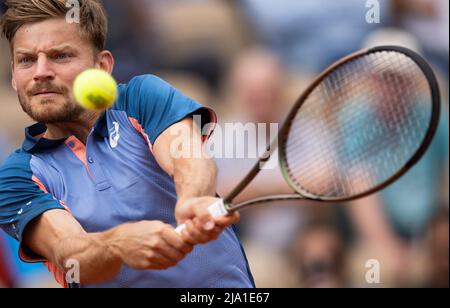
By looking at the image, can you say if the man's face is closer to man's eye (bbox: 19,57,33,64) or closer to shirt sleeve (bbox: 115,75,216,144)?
man's eye (bbox: 19,57,33,64)

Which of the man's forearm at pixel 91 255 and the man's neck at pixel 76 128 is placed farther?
the man's neck at pixel 76 128

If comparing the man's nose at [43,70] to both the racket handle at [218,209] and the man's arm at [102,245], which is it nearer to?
the man's arm at [102,245]

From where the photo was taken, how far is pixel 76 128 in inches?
Result: 136

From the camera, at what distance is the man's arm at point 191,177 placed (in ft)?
9.16

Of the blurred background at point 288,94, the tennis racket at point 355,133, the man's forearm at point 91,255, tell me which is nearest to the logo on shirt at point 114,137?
→ the man's forearm at point 91,255

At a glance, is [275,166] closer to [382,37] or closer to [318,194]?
[382,37]

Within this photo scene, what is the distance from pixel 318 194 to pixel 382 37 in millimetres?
2156

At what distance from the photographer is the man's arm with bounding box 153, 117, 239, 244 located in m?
2.79

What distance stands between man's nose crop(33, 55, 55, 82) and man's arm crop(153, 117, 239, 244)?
0.45 m

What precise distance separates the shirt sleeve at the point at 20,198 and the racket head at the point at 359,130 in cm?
85

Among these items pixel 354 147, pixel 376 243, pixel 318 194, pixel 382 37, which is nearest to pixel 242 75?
pixel 382 37

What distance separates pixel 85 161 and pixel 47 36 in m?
0.46

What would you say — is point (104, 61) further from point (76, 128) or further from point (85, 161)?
point (85, 161)

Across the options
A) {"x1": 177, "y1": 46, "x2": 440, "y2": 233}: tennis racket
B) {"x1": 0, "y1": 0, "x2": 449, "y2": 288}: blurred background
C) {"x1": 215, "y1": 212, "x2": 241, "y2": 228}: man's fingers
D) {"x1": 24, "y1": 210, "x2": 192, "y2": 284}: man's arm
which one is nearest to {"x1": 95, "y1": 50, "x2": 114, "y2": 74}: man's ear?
{"x1": 24, "y1": 210, "x2": 192, "y2": 284}: man's arm
